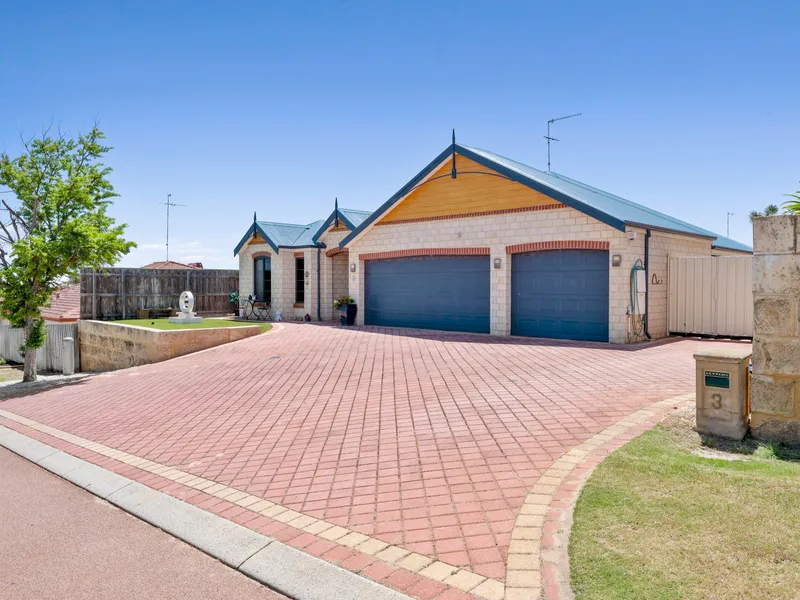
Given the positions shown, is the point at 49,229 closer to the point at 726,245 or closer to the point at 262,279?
the point at 262,279

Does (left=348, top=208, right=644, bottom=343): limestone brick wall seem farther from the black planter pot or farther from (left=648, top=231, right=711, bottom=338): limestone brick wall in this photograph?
(left=648, top=231, right=711, bottom=338): limestone brick wall

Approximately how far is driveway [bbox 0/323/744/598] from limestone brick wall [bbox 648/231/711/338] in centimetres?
127

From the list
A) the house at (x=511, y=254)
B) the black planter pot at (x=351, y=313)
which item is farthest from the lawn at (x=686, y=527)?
the black planter pot at (x=351, y=313)

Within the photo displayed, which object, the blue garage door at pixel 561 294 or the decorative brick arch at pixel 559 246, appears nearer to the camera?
the decorative brick arch at pixel 559 246

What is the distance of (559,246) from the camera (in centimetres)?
1480

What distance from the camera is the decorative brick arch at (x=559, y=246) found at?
14.1 meters

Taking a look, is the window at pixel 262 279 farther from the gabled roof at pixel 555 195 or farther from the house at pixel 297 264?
the gabled roof at pixel 555 195

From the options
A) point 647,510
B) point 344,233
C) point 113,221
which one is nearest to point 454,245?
point 344,233

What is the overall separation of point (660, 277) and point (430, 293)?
6506 mm

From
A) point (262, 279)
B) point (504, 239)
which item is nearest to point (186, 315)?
point (262, 279)

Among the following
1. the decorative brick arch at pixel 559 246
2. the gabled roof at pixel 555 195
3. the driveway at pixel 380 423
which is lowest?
the driveway at pixel 380 423

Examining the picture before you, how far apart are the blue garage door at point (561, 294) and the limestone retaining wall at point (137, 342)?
7479mm

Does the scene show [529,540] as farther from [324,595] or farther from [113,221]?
[113,221]

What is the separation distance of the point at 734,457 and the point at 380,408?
418cm
